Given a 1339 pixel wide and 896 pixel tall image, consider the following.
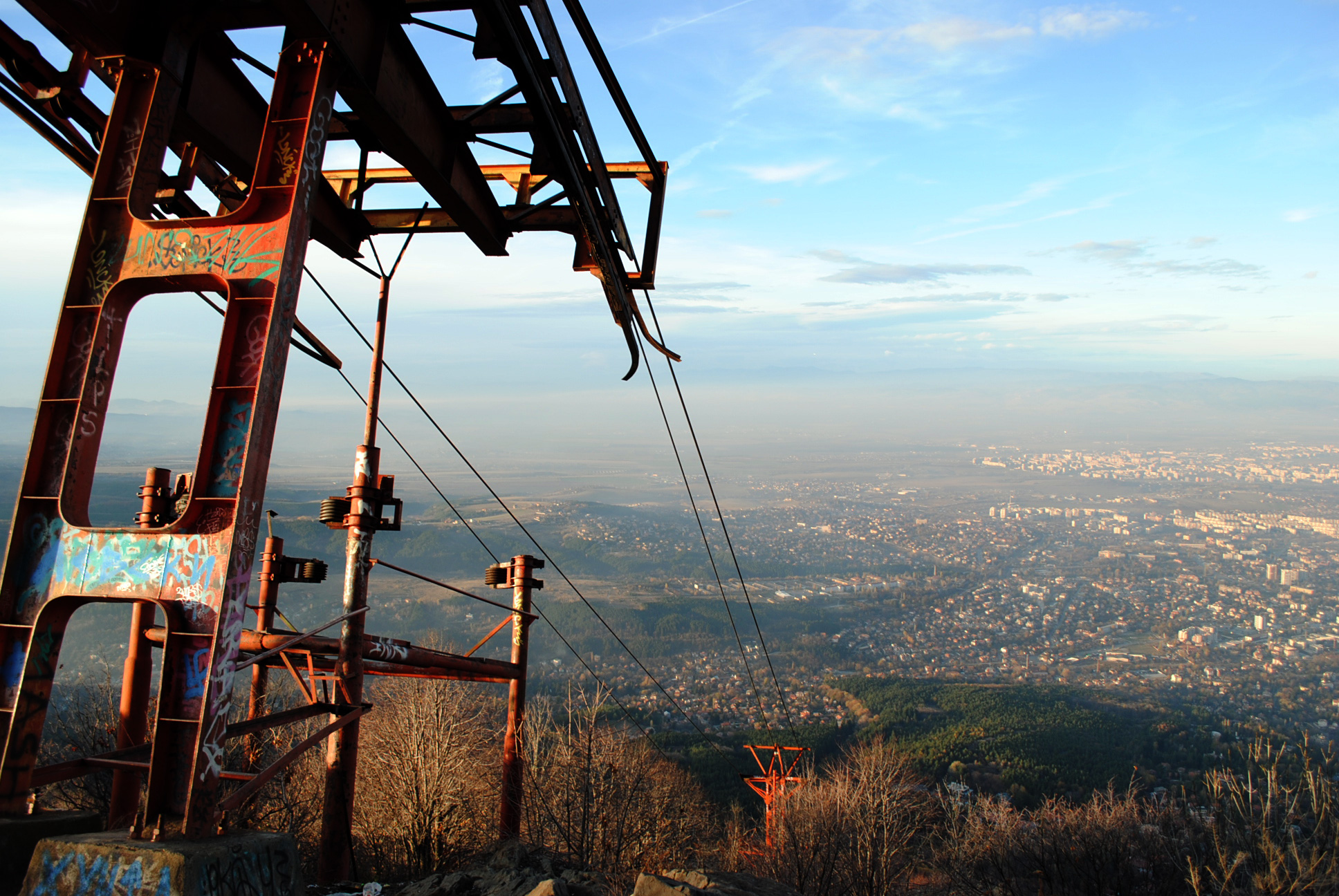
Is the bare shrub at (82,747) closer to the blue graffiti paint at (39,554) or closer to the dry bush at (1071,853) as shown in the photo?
the blue graffiti paint at (39,554)

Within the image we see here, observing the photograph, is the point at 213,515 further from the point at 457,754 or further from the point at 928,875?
the point at 928,875

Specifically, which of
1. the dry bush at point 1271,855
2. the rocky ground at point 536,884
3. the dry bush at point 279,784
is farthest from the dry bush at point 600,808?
the dry bush at point 1271,855

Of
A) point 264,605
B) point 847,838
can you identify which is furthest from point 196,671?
point 847,838

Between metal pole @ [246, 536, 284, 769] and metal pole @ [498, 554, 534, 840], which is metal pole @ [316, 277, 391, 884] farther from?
metal pole @ [498, 554, 534, 840]

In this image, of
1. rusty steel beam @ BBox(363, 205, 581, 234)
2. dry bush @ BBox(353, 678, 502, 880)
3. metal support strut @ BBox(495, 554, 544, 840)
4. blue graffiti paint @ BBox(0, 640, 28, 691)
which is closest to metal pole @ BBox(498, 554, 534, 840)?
metal support strut @ BBox(495, 554, 544, 840)

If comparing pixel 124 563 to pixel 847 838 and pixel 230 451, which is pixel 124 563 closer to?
pixel 230 451

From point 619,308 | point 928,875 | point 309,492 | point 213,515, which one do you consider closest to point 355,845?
point 619,308
